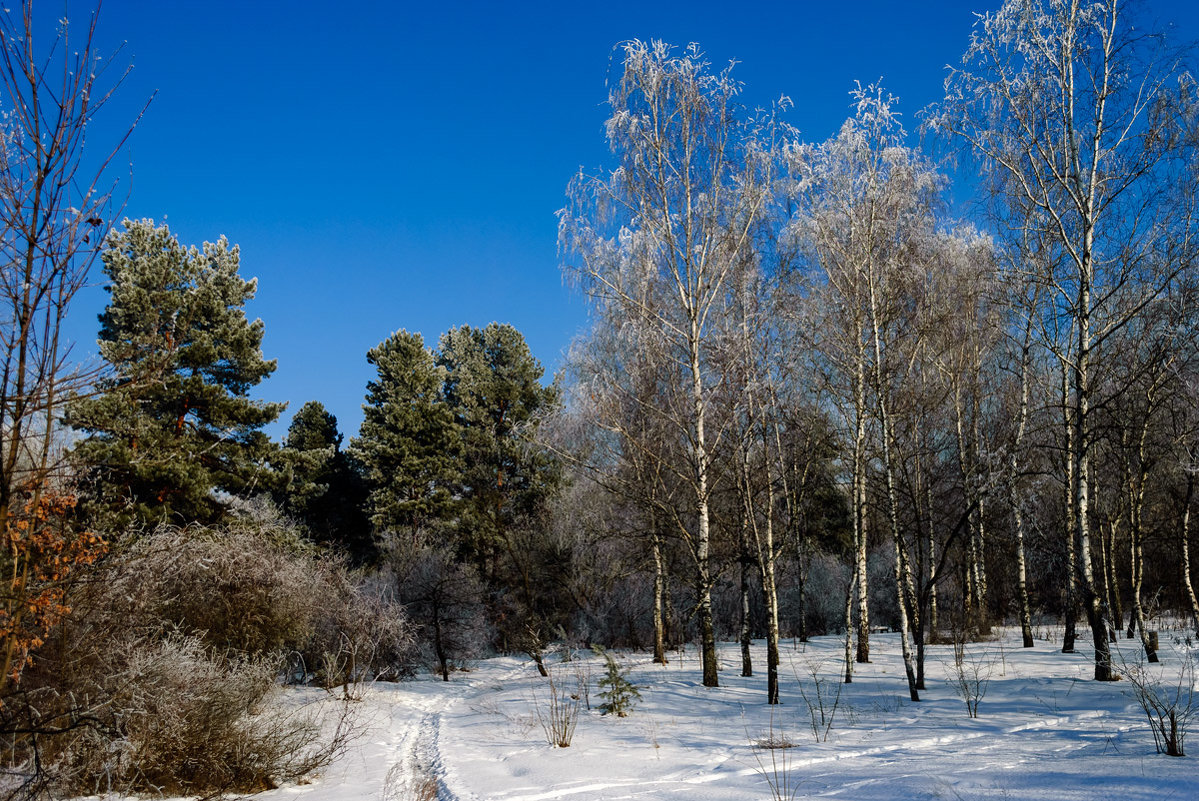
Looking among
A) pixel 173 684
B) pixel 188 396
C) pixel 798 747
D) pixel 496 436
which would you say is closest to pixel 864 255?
pixel 798 747

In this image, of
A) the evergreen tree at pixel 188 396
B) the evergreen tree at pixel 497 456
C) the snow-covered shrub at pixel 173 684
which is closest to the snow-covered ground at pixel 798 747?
the snow-covered shrub at pixel 173 684

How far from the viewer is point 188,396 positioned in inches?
752

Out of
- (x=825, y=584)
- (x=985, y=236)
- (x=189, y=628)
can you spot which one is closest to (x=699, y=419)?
(x=189, y=628)

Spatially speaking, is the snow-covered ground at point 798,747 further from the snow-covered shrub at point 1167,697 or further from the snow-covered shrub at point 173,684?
the snow-covered shrub at point 173,684

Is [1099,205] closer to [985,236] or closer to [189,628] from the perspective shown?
[985,236]

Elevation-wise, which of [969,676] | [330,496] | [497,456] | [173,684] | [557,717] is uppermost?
[497,456]

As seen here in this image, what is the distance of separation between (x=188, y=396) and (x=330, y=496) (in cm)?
1248

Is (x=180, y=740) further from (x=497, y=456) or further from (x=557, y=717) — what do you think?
(x=497, y=456)

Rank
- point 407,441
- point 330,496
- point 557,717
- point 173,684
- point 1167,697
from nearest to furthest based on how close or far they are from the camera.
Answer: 1. point 1167,697
2. point 173,684
3. point 557,717
4. point 407,441
5. point 330,496

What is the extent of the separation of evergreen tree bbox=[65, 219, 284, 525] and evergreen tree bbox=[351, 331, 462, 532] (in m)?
6.59

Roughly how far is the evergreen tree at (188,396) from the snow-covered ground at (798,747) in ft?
26.4

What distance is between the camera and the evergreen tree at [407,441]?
27.5 metres

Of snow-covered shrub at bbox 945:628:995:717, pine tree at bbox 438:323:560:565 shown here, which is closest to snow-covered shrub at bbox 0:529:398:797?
snow-covered shrub at bbox 945:628:995:717

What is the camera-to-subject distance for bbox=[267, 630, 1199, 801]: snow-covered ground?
4.95 meters
